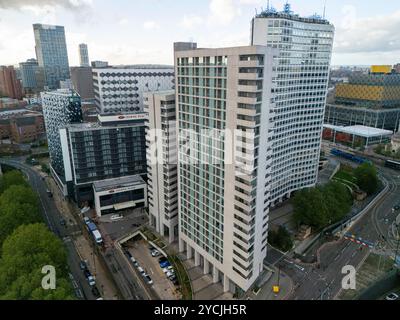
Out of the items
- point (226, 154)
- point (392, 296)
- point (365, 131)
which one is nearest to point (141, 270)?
point (226, 154)

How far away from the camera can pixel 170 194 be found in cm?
6744

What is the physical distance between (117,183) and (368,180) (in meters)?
82.3

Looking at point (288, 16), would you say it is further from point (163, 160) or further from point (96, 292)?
point (96, 292)

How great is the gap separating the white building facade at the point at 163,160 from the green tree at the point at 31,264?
24884 millimetres

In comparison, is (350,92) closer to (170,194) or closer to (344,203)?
(344,203)

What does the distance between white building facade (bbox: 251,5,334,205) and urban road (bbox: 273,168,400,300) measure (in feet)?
72.9

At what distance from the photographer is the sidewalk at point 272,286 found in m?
53.7

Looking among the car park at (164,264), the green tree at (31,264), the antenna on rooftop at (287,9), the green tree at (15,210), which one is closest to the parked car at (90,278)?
the green tree at (31,264)

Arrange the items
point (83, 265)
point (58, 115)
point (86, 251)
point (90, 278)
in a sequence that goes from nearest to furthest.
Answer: point (90, 278), point (83, 265), point (86, 251), point (58, 115)

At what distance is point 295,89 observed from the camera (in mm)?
81750

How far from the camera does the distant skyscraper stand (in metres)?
94.0

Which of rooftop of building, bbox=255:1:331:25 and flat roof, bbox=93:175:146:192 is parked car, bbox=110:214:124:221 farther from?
rooftop of building, bbox=255:1:331:25

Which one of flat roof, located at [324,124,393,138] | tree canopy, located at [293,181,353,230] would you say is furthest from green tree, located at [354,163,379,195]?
flat roof, located at [324,124,393,138]

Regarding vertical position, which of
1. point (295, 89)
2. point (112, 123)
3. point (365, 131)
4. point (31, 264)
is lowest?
point (31, 264)
